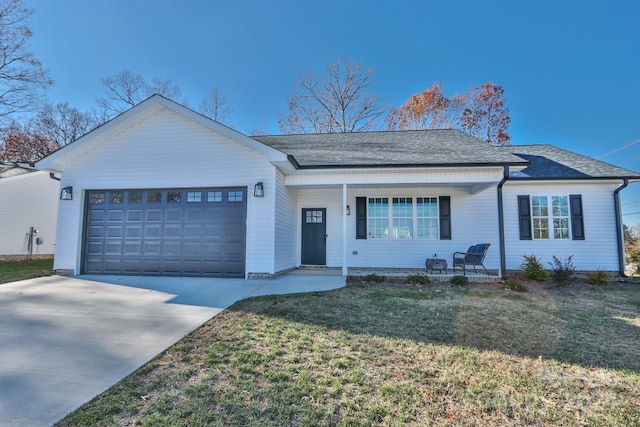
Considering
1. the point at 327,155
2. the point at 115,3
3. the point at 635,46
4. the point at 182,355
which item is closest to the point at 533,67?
the point at 635,46

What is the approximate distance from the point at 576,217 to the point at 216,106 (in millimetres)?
21870

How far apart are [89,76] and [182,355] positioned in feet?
76.5

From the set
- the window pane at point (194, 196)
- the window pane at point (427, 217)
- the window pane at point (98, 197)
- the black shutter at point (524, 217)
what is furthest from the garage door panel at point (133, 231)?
the black shutter at point (524, 217)

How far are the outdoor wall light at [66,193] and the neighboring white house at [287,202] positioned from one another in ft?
0.23

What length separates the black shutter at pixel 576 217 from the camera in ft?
31.6

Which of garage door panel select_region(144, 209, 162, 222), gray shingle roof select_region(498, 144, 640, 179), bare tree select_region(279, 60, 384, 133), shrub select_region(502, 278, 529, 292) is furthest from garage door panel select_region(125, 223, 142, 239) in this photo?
bare tree select_region(279, 60, 384, 133)

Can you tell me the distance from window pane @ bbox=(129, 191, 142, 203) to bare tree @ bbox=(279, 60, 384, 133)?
47.3 ft

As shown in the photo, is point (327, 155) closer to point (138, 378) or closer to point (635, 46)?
point (138, 378)

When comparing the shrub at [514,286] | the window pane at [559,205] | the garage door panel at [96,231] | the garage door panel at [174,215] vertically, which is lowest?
the shrub at [514,286]

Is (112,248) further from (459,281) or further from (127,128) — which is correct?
(459,281)

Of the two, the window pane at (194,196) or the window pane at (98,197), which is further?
the window pane at (98,197)

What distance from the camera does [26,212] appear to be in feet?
44.7

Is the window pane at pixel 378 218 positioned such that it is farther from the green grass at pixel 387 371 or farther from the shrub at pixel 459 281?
the green grass at pixel 387 371

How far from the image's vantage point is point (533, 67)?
18.7m
